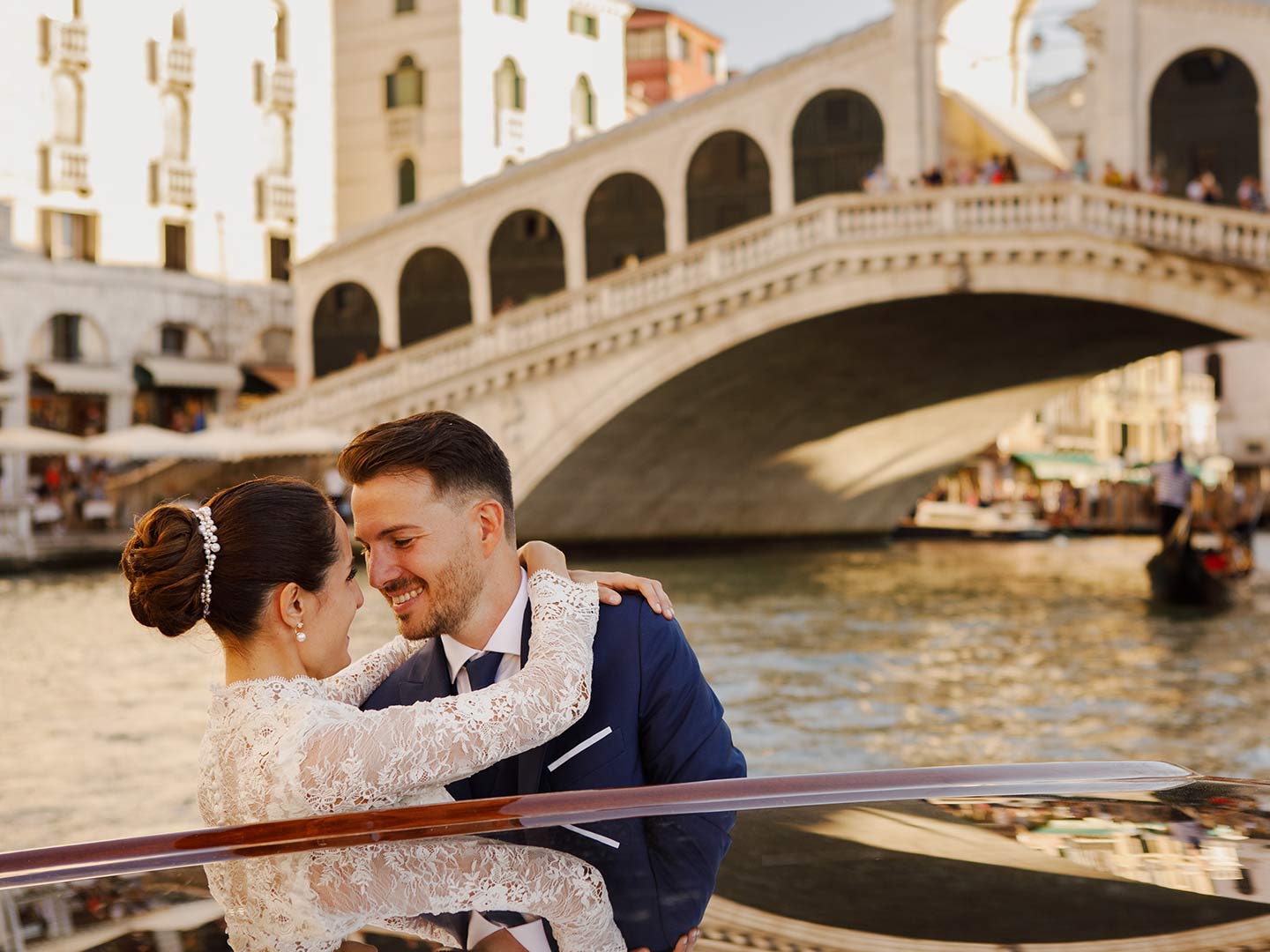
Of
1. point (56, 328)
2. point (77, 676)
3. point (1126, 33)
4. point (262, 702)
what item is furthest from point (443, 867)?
point (56, 328)

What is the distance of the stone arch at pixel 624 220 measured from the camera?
1869 cm

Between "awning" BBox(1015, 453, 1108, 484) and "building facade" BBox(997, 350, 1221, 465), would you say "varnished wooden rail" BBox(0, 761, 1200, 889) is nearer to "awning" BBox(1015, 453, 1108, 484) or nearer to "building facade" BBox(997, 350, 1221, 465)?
"awning" BBox(1015, 453, 1108, 484)

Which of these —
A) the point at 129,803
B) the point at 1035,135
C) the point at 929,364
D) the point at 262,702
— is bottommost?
the point at 129,803

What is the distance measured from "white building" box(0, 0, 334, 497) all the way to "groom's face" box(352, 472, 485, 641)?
18.6m

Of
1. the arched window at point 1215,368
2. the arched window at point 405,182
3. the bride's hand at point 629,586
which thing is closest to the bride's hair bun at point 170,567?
the bride's hand at point 629,586

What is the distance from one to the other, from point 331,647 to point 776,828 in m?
0.60

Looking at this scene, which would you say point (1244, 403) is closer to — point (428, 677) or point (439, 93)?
point (439, 93)

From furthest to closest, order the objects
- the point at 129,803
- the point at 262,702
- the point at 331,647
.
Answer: the point at 129,803 < the point at 331,647 < the point at 262,702

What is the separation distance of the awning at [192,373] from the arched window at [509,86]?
5.33m

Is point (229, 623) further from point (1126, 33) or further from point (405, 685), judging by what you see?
point (1126, 33)

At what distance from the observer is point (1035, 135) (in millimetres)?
18250

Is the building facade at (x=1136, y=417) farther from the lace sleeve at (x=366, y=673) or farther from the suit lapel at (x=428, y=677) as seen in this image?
the suit lapel at (x=428, y=677)

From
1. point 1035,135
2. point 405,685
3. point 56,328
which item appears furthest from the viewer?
point 56,328

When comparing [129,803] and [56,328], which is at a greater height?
[56,328]
